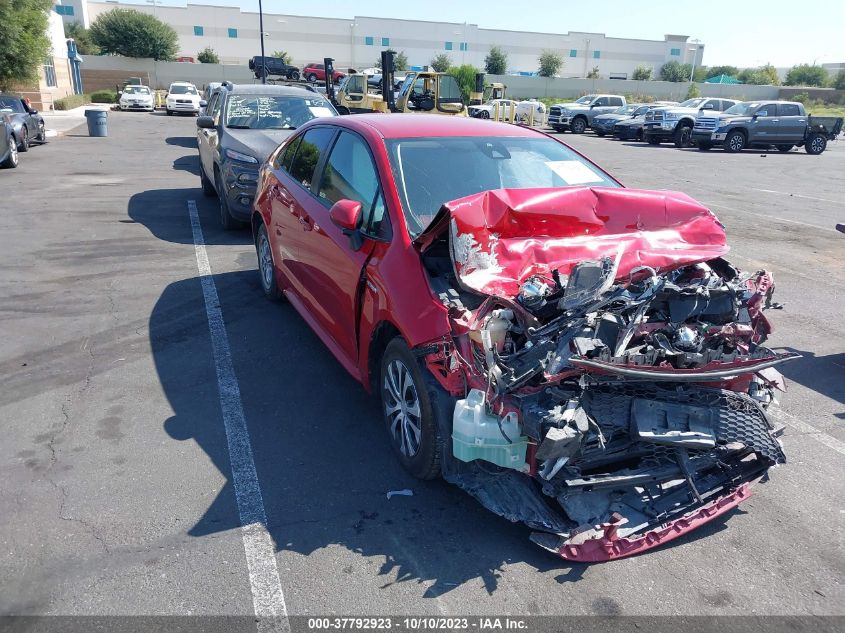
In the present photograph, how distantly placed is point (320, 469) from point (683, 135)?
1040 inches

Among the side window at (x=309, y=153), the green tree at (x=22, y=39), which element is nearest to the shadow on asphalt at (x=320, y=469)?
the side window at (x=309, y=153)

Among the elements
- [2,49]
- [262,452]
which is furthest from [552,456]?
[2,49]

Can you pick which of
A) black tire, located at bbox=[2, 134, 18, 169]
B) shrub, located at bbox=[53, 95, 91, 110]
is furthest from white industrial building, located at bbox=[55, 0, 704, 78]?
black tire, located at bbox=[2, 134, 18, 169]

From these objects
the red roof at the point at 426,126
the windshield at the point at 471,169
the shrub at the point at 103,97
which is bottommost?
the shrub at the point at 103,97

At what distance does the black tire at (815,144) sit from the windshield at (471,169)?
25284 mm

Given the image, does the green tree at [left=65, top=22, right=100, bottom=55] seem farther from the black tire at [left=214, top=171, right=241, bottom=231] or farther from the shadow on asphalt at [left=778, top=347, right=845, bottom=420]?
the shadow on asphalt at [left=778, top=347, right=845, bottom=420]

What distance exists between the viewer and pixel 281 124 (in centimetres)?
1012

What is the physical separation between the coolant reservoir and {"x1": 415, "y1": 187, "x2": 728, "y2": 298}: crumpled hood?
2.22 feet

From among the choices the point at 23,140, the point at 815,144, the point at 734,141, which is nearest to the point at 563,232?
the point at 23,140

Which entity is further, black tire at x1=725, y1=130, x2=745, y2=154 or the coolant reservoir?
black tire at x1=725, y1=130, x2=745, y2=154

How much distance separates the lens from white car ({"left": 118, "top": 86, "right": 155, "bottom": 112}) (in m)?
36.8

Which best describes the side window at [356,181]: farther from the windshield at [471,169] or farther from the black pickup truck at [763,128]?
the black pickup truck at [763,128]

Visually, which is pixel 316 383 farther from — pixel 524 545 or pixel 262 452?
pixel 524 545

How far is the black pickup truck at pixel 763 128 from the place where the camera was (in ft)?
80.2
